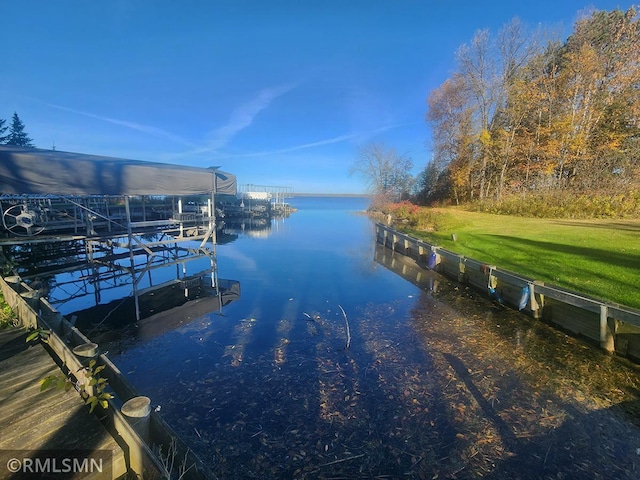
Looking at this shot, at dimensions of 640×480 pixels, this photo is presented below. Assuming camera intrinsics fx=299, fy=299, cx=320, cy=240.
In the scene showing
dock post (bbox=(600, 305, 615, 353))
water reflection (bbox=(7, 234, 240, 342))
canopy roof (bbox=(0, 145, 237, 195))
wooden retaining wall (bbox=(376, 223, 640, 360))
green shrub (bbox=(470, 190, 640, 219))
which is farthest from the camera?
green shrub (bbox=(470, 190, 640, 219))

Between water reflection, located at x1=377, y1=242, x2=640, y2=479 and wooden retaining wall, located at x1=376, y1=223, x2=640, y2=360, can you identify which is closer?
water reflection, located at x1=377, y1=242, x2=640, y2=479

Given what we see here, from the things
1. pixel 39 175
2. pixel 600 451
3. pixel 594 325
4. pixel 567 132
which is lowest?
pixel 600 451

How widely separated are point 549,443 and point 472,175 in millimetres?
31729

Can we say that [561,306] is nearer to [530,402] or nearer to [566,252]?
[530,402]

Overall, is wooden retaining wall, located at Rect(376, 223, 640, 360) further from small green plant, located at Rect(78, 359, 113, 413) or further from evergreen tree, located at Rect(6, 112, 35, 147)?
evergreen tree, located at Rect(6, 112, 35, 147)

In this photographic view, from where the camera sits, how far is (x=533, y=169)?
26688 millimetres

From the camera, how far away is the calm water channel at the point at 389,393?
12.3ft

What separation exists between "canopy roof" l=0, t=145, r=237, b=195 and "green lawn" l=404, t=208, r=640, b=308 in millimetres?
11428

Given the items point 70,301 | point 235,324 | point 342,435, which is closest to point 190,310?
point 235,324

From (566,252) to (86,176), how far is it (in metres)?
15.3

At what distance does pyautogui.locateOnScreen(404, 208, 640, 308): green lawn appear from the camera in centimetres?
771

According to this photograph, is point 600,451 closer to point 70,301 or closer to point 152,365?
point 152,365

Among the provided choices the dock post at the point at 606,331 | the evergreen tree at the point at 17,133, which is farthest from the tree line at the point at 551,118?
the evergreen tree at the point at 17,133

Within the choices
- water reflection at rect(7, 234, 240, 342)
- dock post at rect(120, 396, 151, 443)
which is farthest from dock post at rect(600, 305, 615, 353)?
water reflection at rect(7, 234, 240, 342)
